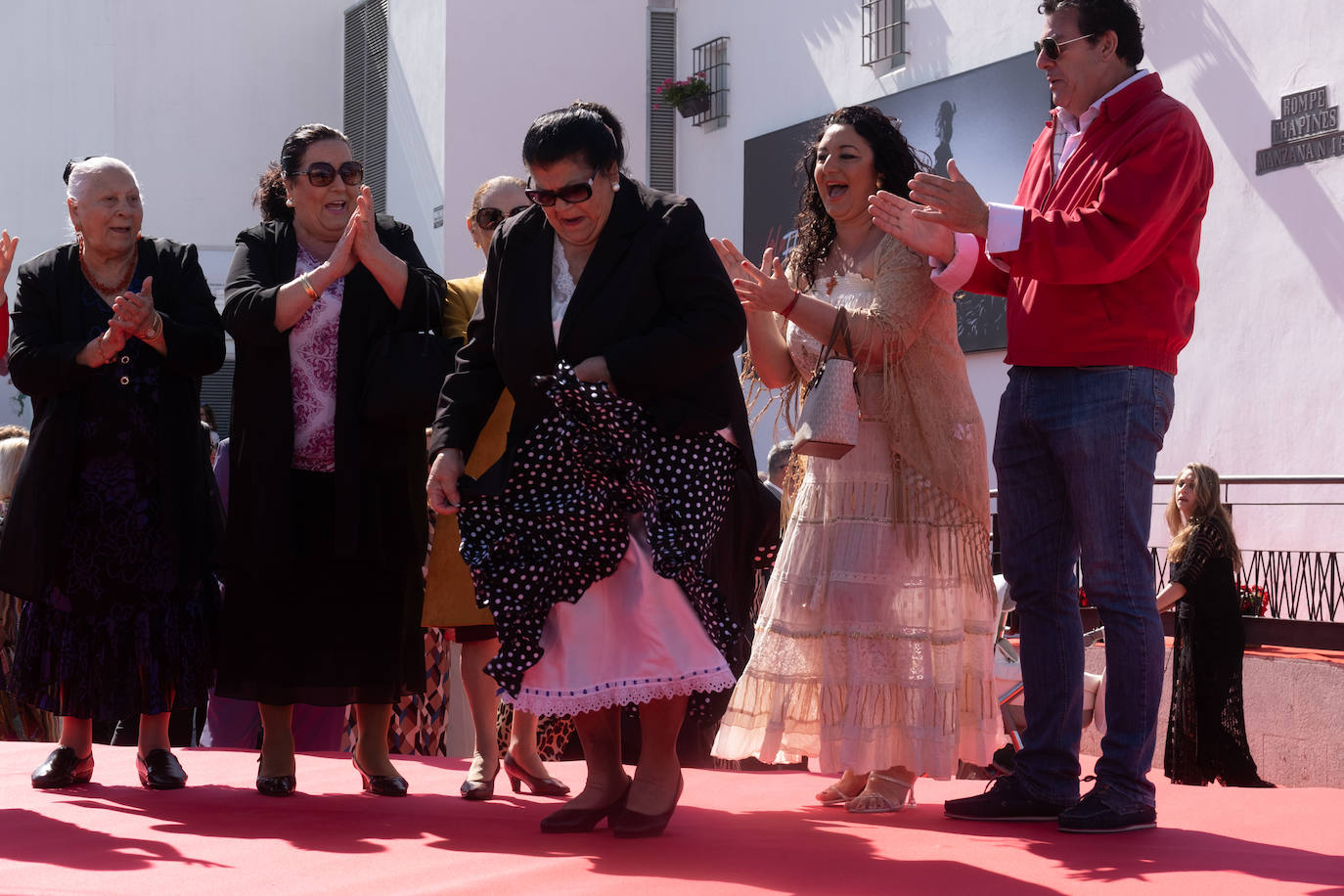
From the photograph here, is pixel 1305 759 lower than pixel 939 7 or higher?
lower

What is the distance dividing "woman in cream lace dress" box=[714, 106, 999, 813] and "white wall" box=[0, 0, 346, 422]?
699 inches

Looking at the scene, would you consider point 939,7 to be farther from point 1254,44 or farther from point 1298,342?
point 1298,342

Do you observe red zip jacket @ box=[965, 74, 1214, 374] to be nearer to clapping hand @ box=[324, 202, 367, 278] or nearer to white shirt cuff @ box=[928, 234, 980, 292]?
white shirt cuff @ box=[928, 234, 980, 292]

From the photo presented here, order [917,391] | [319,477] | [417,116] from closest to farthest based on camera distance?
[917,391] < [319,477] < [417,116]

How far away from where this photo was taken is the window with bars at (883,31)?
1459 centimetres

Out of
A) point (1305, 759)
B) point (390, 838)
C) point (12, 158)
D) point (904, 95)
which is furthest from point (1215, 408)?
point (12, 158)

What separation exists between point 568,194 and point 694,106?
1504 centimetres

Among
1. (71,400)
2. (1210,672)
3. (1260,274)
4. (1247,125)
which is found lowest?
(1210,672)

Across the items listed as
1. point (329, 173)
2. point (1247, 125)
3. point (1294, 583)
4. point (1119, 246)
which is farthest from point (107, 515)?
point (1247, 125)

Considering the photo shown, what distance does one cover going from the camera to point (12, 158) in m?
21.3

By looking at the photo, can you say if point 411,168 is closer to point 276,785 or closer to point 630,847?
point 276,785

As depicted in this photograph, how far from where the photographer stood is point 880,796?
3.52m

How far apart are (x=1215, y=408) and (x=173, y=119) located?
47.9ft

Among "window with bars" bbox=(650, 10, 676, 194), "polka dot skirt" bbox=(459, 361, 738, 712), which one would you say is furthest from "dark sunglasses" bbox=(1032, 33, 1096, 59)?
"window with bars" bbox=(650, 10, 676, 194)
